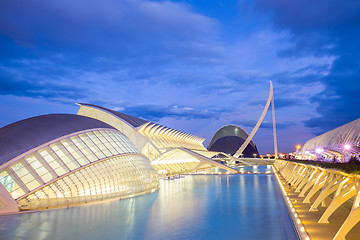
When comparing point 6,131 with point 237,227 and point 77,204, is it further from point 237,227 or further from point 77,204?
point 237,227

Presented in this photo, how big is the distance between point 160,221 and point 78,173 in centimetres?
749

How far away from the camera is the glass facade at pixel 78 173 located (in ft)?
49.8

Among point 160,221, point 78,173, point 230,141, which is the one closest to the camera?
point 160,221

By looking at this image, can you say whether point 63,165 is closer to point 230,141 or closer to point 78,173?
point 78,173

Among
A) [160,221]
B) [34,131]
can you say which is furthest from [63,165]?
[160,221]

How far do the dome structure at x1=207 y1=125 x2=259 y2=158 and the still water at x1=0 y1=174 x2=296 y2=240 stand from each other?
9038cm

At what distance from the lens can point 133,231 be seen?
1070cm

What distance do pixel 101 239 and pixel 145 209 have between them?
5.30 metres

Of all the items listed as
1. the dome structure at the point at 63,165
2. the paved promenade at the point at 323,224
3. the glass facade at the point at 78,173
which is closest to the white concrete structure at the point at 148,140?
the glass facade at the point at 78,173

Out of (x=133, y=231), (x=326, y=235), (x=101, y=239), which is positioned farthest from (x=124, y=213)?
(x=326, y=235)

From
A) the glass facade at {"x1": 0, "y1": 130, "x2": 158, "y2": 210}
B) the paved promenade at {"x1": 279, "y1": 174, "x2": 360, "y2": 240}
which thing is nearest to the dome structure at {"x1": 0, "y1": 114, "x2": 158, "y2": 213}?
the glass facade at {"x1": 0, "y1": 130, "x2": 158, "y2": 210}

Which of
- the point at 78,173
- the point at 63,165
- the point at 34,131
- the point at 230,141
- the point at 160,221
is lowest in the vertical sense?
the point at 160,221

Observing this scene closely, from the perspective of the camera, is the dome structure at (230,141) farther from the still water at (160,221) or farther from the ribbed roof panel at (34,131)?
the still water at (160,221)

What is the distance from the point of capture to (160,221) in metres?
12.2
